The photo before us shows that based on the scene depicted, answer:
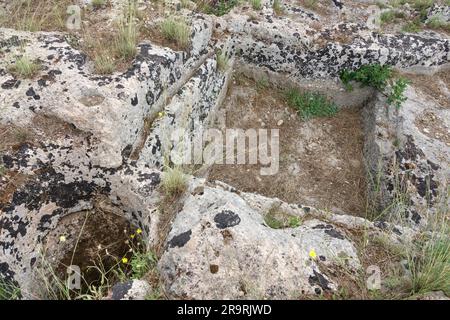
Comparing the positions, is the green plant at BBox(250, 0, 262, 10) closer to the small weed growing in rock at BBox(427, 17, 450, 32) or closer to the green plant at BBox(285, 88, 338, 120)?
the green plant at BBox(285, 88, 338, 120)

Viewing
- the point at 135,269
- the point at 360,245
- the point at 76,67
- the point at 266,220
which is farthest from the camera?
the point at 76,67

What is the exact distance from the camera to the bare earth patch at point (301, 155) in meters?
5.93

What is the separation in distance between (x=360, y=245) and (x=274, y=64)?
13.4 ft

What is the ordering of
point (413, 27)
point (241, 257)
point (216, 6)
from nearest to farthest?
point (241, 257) < point (216, 6) < point (413, 27)

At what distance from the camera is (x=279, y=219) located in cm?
390

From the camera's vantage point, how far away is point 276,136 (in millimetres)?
6613

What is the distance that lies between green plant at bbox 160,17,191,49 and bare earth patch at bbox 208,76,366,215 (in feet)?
5.39

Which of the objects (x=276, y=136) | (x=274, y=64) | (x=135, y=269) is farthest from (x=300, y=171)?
(x=135, y=269)

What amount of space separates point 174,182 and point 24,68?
225 centimetres

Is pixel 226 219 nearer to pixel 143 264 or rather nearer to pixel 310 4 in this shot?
pixel 143 264

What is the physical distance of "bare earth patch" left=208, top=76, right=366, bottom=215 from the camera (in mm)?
5926

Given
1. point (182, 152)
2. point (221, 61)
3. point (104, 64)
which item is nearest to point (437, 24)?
point (221, 61)

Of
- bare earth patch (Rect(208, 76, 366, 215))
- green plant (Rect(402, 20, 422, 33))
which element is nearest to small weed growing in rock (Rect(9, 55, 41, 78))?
bare earth patch (Rect(208, 76, 366, 215))
